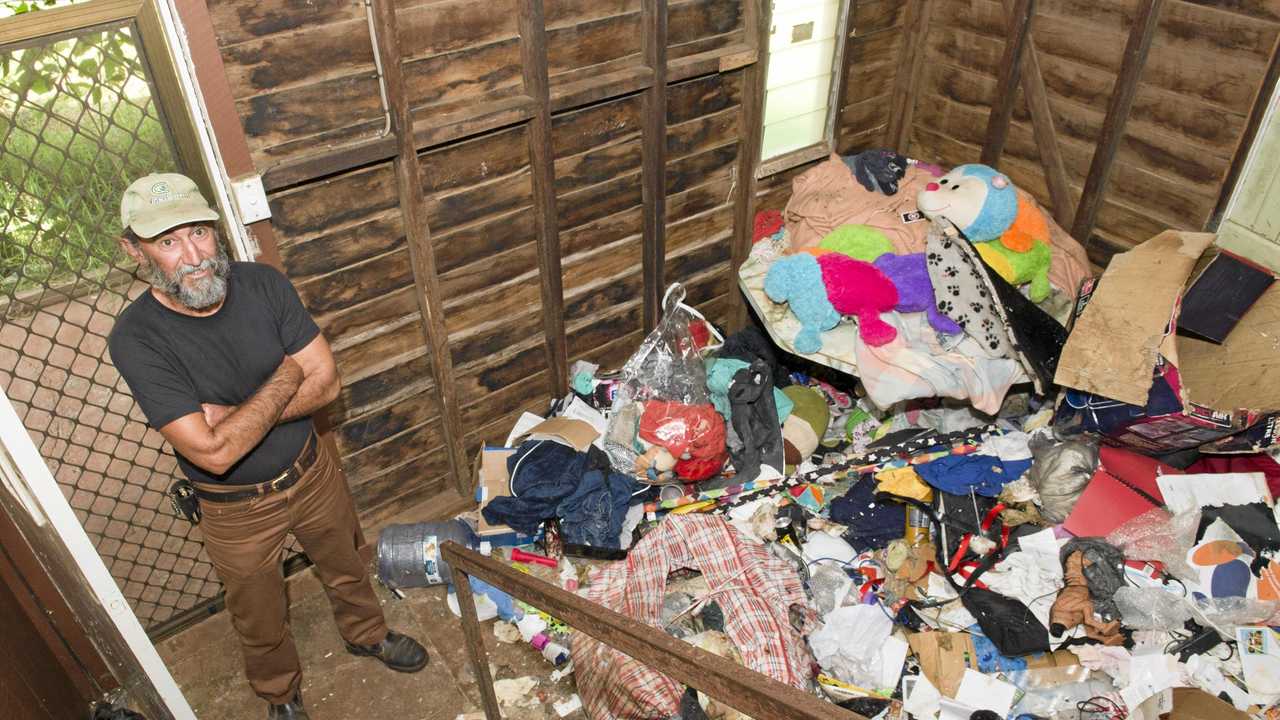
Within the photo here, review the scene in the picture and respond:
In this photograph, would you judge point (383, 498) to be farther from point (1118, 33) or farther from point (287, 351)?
point (1118, 33)

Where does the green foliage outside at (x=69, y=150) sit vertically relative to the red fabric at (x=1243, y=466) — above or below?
above

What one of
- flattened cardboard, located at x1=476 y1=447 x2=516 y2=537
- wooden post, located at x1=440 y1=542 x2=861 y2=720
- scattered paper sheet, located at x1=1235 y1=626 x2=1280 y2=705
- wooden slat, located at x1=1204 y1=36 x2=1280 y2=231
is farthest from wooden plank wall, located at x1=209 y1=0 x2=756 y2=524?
scattered paper sheet, located at x1=1235 y1=626 x2=1280 y2=705

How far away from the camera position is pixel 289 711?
387 centimetres

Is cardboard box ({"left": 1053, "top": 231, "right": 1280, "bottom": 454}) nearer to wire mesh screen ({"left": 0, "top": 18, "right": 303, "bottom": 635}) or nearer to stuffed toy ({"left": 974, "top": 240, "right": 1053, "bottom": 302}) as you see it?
stuffed toy ({"left": 974, "top": 240, "right": 1053, "bottom": 302})

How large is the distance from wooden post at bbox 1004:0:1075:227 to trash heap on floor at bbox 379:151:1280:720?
346 mm

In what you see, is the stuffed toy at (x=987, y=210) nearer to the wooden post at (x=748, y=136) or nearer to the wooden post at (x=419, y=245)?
the wooden post at (x=748, y=136)

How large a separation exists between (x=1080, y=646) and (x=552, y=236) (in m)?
3.21

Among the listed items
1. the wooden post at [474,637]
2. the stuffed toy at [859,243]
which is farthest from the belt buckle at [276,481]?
the stuffed toy at [859,243]

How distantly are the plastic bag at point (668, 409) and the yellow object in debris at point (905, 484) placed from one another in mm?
884

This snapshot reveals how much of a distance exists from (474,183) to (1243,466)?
13.7 feet

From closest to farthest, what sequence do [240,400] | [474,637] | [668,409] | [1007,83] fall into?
1. [474,637]
2. [240,400]
3. [668,409]
4. [1007,83]

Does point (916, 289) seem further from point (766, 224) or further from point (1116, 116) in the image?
point (1116, 116)

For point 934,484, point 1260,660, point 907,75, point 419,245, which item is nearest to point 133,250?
point 419,245

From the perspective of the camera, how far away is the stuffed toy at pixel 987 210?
4902 mm
